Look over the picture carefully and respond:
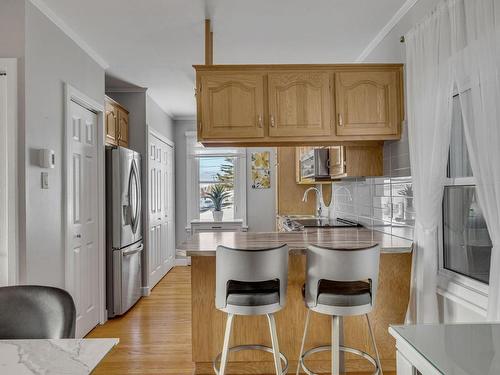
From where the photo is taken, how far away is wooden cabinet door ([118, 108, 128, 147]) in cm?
426

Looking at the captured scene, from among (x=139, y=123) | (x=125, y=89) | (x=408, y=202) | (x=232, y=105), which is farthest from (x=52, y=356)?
(x=125, y=89)

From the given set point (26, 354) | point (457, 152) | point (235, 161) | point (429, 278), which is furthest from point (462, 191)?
point (235, 161)

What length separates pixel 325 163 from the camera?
3.67 metres

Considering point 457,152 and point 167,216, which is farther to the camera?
point 167,216

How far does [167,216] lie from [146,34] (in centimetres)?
323

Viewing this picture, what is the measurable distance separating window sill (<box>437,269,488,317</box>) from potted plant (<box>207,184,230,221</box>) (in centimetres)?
399

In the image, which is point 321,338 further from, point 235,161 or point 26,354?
point 235,161

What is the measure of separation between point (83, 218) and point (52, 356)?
2.38 meters

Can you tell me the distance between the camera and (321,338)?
2.46m

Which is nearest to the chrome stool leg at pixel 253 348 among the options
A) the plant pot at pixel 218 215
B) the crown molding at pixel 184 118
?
the plant pot at pixel 218 215

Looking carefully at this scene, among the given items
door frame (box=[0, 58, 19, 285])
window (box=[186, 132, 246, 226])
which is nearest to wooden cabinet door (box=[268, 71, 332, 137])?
door frame (box=[0, 58, 19, 285])

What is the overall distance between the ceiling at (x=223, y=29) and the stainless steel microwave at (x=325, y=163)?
3.08 feet

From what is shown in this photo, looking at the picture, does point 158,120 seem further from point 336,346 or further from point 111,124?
point 336,346

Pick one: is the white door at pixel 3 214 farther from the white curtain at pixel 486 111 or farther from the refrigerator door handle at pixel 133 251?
the white curtain at pixel 486 111
